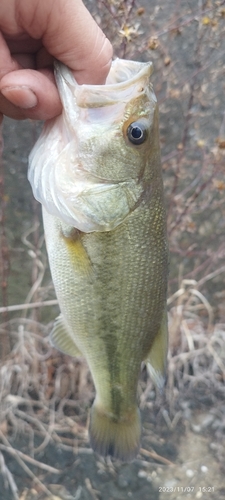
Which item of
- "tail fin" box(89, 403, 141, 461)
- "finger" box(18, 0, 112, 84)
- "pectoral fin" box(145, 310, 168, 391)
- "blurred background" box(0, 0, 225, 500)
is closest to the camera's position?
"finger" box(18, 0, 112, 84)

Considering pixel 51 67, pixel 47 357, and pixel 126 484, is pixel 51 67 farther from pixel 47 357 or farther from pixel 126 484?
pixel 126 484

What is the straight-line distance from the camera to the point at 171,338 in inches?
89.3

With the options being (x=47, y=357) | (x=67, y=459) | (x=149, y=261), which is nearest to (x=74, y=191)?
(x=149, y=261)

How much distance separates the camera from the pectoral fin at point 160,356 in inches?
41.0

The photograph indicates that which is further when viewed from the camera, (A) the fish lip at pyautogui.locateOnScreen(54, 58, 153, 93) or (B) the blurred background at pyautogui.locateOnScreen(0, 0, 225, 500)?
(B) the blurred background at pyautogui.locateOnScreen(0, 0, 225, 500)

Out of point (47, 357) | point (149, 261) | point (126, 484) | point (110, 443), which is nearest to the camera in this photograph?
point (149, 261)

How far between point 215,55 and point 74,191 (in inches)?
55.8

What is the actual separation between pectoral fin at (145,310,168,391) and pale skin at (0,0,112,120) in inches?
21.2

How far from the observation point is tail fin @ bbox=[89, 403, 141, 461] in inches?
45.5

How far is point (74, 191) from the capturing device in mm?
871

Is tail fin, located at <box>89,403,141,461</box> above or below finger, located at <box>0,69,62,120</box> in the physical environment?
below

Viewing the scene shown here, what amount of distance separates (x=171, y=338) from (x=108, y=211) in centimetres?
152

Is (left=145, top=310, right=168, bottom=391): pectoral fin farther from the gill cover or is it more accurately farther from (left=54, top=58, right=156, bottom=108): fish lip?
(left=54, top=58, right=156, bottom=108): fish lip

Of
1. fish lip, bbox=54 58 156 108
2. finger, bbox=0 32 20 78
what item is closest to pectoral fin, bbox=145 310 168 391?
fish lip, bbox=54 58 156 108
